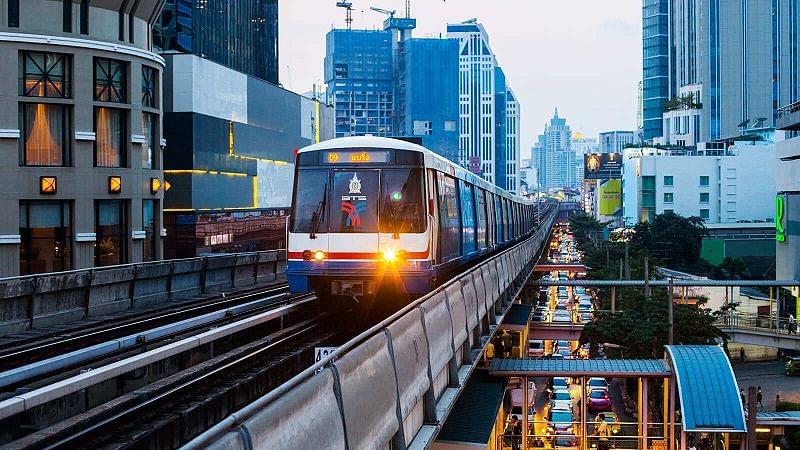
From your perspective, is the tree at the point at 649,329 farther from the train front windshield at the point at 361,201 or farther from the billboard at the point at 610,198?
the billboard at the point at 610,198

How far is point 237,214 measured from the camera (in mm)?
56031

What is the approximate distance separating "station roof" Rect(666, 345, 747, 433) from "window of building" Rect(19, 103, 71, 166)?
20192 millimetres

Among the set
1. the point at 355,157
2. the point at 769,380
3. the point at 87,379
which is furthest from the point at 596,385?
the point at 87,379

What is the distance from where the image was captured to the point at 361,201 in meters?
17.0

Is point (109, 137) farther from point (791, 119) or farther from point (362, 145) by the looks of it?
point (791, 119)

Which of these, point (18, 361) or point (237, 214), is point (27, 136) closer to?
point (18, 361)

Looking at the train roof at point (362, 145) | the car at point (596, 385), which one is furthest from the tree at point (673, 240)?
the train roof at point (362, 145)

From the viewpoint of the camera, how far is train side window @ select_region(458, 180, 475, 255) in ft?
74.3

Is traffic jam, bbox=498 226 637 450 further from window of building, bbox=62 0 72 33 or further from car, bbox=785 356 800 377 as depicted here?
window of building, bbox=62 0 72 33

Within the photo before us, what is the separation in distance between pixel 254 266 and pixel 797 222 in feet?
126

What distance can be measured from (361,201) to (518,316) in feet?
52.9

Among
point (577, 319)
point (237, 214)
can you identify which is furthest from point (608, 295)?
point (237, 214)

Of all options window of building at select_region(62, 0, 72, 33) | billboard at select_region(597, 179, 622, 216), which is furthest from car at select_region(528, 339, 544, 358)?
billboard at select_region(597, 179, 622, 216)

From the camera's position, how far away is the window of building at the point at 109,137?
3200 centimetres
